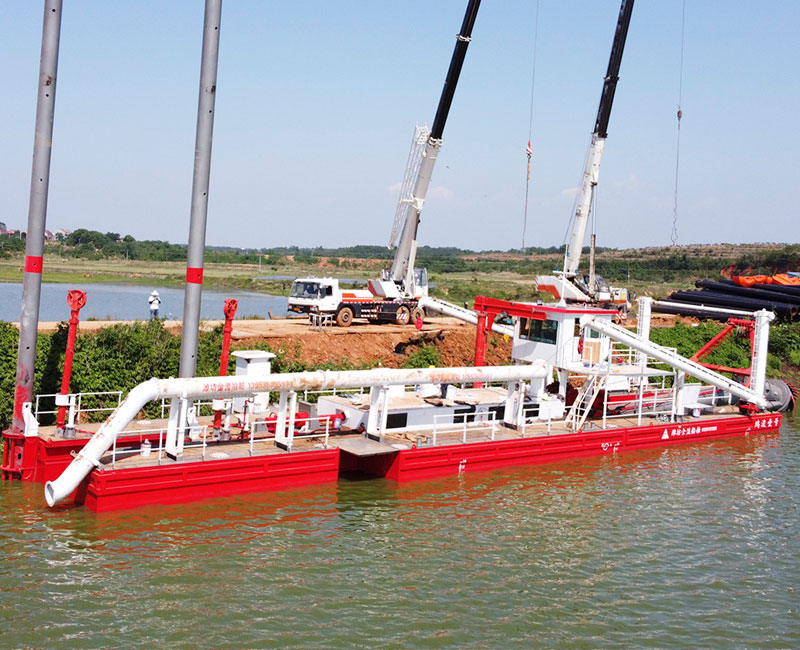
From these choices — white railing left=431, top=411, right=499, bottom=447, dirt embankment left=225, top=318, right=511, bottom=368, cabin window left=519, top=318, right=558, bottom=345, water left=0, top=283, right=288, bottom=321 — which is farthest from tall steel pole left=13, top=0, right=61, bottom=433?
water left=0, top=283, right=288, bottom=321

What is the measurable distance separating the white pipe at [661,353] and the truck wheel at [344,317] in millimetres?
15676

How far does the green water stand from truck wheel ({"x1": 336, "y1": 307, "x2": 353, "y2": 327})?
1806 centimetres

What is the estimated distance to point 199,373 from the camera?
29.1m

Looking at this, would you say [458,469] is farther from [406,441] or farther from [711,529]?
[711,529]

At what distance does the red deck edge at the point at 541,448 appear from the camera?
2252 centimetres

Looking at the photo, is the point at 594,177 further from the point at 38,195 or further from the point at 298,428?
the point at 38,195

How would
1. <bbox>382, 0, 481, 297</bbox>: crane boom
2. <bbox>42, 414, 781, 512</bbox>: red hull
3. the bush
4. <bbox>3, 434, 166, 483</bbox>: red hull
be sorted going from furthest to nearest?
1. the bush
2. <bbox>382, 0, 481, 297</bbox>: crane boom
3. <bbox>3, 434, 166, 483</bbox>: red hull
4. <bbox>42, 414, 781, 512</bbox>: red hull

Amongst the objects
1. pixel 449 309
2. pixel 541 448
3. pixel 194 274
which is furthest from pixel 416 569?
pixel 449 309

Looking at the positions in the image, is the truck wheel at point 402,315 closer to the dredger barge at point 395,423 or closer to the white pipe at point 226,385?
A: the dredger barge at point 395,423

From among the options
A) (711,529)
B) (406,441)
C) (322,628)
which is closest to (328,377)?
(406,441)

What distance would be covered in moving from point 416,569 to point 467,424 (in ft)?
28.2

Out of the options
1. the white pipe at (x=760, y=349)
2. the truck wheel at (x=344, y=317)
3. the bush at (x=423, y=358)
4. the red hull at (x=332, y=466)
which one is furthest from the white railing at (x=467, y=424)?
the truck wheel at (x=344, y=317)

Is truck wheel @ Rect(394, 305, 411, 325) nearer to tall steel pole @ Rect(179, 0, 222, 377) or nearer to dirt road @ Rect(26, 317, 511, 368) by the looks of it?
dirt road @ Rect(26, 317, 511, 368)

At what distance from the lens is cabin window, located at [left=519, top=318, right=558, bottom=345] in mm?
27609
